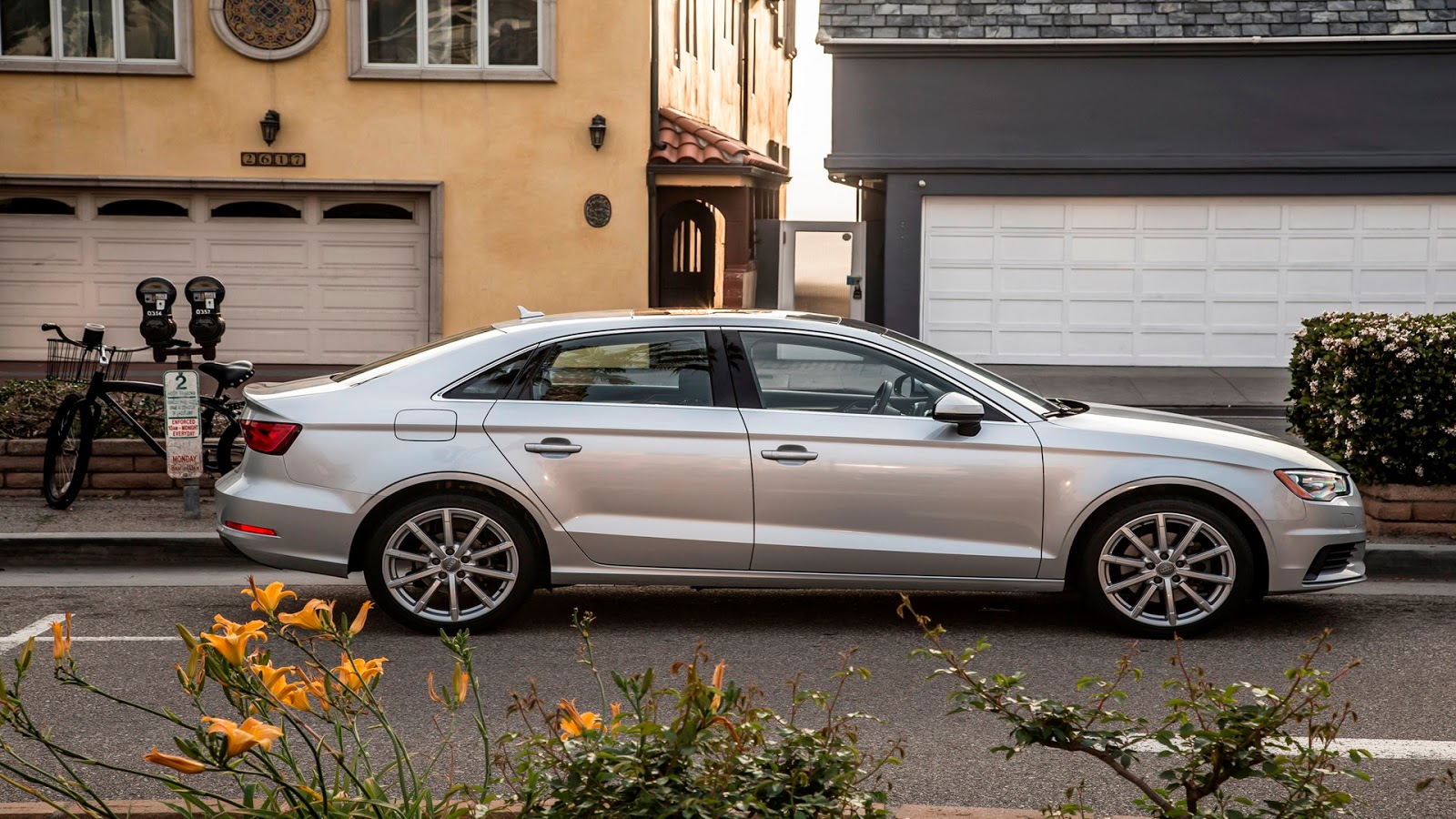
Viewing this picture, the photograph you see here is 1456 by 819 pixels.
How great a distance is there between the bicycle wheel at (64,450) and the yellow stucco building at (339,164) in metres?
9.61

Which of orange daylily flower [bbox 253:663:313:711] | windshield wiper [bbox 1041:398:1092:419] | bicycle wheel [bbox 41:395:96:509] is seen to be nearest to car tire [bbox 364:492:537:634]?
windshield wiper [bbox 1041:398:1092:419]

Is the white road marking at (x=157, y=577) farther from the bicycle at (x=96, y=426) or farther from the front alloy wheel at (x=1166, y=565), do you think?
the front alloy wheel at (x=1166, y=565)

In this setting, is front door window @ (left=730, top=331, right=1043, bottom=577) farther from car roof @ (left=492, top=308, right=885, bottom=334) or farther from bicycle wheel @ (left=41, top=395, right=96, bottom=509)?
bicycle wheel @ (left=41, top=395, right=96, bottom=509)

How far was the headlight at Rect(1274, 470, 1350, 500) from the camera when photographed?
6902 mm

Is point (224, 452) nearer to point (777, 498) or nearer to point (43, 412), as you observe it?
point (43, 412)

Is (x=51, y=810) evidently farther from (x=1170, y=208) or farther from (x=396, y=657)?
(x=1170, y=208)

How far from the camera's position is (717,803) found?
3.00m

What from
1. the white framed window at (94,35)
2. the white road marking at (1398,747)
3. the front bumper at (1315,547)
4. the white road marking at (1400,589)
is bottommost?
the white road marking at (1400,589)

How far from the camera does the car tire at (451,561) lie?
6871 millimetres

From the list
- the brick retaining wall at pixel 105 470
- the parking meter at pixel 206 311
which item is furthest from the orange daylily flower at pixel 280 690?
the parking meter at pixel 206 311

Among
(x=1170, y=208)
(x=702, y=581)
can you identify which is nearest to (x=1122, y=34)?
(x=1170, y=208)

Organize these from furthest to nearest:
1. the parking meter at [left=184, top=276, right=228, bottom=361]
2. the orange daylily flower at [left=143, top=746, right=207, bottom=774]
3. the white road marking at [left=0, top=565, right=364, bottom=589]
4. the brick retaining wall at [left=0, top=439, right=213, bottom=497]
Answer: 1. the parking meter at [left=184, top=276, right=228, bottom=361]
2. the brick retaining wall at [left=0, top=439, right=213, bottom=497]
3. the white road marking at [left=0, top=565, right=364, bottom=589]
4. the orange daylily flower at [left=143, top=746, right=207, bottom=774]

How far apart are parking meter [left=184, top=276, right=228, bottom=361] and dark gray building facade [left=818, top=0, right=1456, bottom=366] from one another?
8.21 m

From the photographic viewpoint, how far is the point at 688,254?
27.8 m
